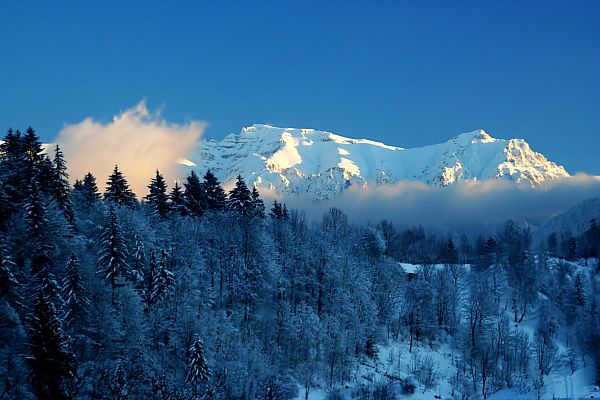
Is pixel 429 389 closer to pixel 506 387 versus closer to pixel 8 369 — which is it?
pixel 506 387

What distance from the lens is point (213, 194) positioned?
103 m

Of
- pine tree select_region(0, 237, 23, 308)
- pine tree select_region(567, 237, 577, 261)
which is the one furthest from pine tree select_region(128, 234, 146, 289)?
pine tree select_region(567, 237, 577, 261)

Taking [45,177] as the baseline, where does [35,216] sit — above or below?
below

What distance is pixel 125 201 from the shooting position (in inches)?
3415

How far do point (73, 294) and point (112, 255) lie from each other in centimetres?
895

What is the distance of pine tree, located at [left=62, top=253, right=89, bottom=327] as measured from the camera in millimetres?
52438

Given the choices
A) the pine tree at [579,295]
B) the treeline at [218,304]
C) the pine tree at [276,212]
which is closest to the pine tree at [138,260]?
the treeline at [218,304]

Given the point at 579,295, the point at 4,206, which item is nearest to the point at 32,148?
the point at 4,206

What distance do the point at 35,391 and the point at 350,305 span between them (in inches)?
2080

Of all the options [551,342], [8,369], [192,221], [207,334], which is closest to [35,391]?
[8,369]

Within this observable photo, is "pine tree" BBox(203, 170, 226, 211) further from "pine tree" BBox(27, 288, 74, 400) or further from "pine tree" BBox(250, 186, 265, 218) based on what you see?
"pine tree" BBox(27, 288, 74, 400)

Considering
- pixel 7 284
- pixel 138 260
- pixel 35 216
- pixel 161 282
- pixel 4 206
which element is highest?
pixel 4 206

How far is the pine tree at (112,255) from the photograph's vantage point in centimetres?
6022

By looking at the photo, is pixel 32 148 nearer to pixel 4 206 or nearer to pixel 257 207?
pixel 4 206
